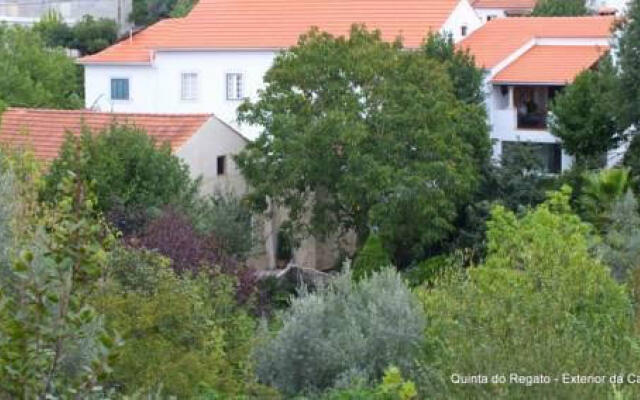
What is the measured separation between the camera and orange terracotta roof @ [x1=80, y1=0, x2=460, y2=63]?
48.4 meters

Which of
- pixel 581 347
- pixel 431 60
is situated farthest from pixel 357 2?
pixel 581 347

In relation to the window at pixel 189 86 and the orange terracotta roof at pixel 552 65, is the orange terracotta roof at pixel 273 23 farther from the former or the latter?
the orange terracotta roof at pixel 552 65

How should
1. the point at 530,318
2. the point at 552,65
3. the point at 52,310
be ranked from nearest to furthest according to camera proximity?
1. the point at 52,310
2. the point at 530,318
3. the point at 552,65

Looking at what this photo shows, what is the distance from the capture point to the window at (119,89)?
51500 mm

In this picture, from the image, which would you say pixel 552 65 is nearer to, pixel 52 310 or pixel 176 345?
pixel 176 345

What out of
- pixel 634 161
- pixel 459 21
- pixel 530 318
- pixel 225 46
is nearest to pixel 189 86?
pixel 225 46

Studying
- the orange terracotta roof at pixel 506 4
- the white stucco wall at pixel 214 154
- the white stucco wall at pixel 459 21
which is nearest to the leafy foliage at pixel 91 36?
the orange terracotta roof at pixel 506 4

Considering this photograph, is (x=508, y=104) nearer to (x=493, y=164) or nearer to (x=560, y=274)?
(x=493, y=164)

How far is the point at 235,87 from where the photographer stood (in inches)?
1932

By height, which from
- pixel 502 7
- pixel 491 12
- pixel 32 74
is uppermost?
pixel 502 7

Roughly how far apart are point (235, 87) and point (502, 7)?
31.1m

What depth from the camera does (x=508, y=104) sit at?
46.2 m

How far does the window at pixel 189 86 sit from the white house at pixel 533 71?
9675mm

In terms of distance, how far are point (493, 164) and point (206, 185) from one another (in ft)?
26.3
